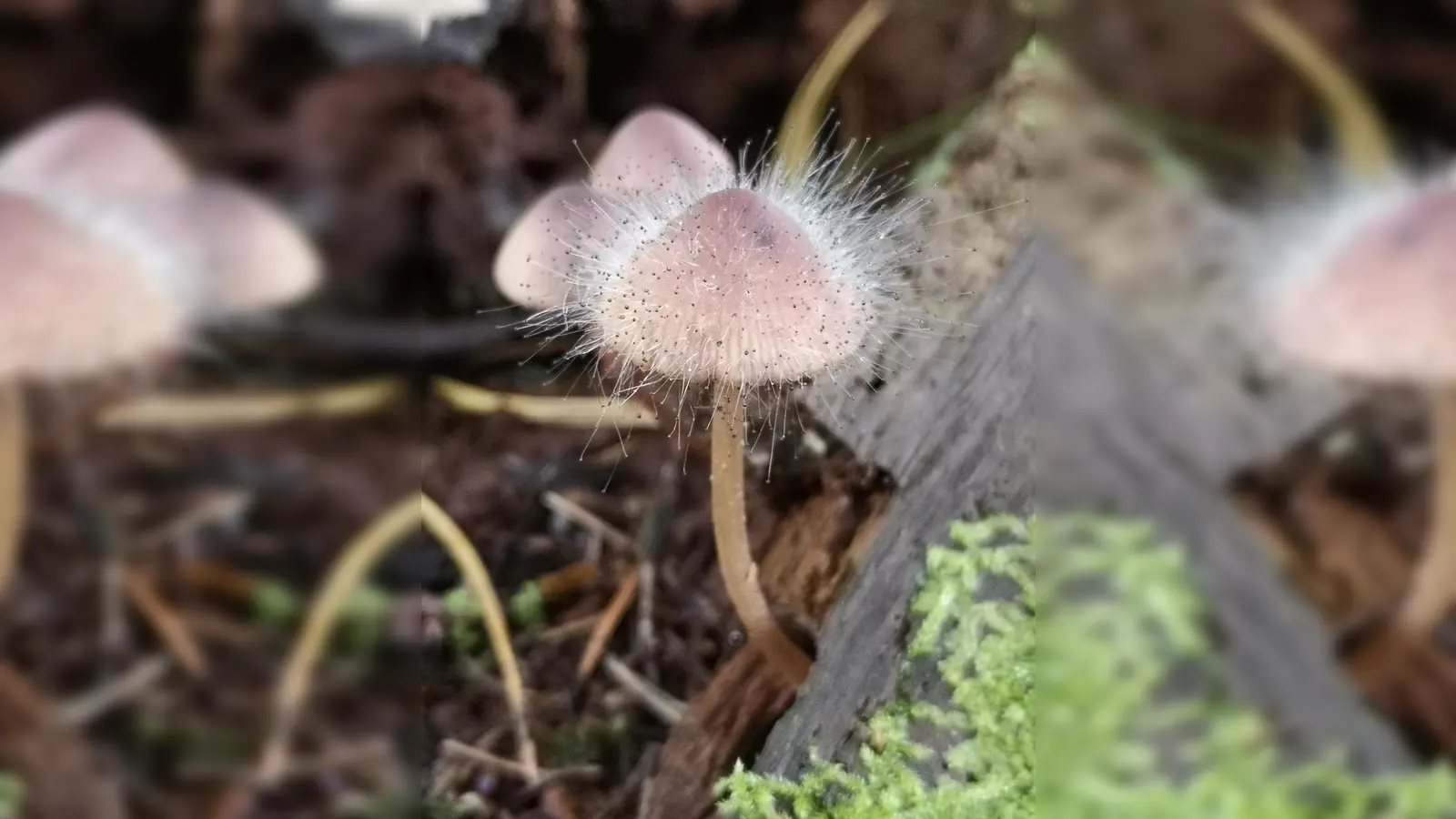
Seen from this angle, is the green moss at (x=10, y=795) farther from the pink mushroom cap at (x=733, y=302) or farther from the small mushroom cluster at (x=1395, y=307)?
the small mushroom cluster at (x=1395, y=307)

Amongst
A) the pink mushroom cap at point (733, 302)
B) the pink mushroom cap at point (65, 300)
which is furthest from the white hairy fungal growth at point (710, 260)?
the pink mushroom cap at point (65, 300)

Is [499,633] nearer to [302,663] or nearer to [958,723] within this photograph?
[302,663]

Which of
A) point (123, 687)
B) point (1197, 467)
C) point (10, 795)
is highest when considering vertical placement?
point (1197, 467)

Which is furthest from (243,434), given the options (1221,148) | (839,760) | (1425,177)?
(1425,177)

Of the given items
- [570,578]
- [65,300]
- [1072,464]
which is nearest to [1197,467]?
[1072,464]

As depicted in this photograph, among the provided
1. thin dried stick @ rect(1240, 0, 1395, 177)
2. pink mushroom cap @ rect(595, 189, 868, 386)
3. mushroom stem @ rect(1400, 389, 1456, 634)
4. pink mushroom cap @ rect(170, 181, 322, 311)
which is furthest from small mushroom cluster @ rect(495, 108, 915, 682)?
mushroom stem @ rect(1400, 389, 1456, 634)

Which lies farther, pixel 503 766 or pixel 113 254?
pixel 503 766
